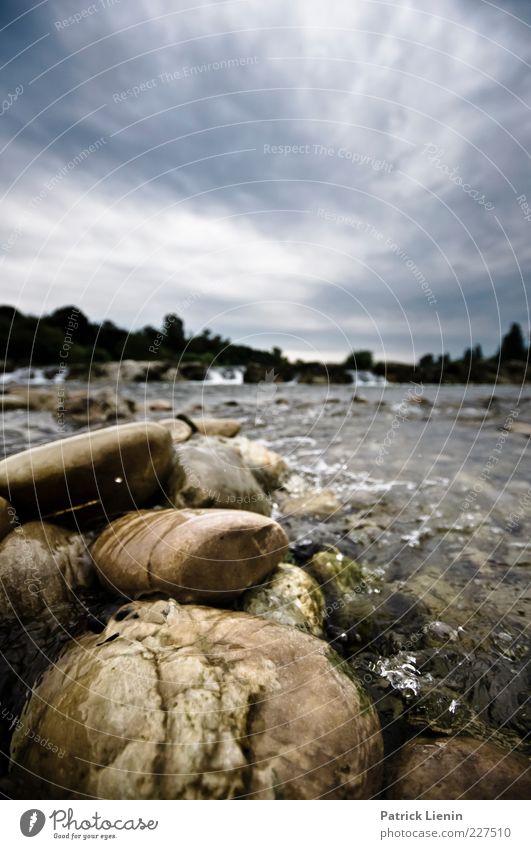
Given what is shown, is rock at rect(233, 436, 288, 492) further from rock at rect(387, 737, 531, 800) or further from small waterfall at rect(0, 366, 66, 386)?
small waterfall at rect(0, 366, 66, 386)

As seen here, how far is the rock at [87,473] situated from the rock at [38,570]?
27 cm

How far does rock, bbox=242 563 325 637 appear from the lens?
298 centimetres

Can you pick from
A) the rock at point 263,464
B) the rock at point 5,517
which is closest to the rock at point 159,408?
the rock at point 263,464

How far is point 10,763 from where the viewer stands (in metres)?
2.03

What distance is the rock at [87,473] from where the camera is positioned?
3.31 meters

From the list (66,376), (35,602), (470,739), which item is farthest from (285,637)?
(66,376)

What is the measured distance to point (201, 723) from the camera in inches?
73.4

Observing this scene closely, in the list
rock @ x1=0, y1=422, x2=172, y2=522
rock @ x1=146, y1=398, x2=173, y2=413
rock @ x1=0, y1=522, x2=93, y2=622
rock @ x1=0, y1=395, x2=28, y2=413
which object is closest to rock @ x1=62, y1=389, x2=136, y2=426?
rock @ x1=146, y1=398, x2=173, y2=413

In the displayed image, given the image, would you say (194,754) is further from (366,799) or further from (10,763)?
(10,763)

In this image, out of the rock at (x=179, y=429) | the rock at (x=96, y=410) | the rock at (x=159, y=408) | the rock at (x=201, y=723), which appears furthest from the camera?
the rock at (x=159, y=408)

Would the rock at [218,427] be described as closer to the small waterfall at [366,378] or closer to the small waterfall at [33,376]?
the small waterfall at [33,376]

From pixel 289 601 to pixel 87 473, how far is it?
7.36 ft
